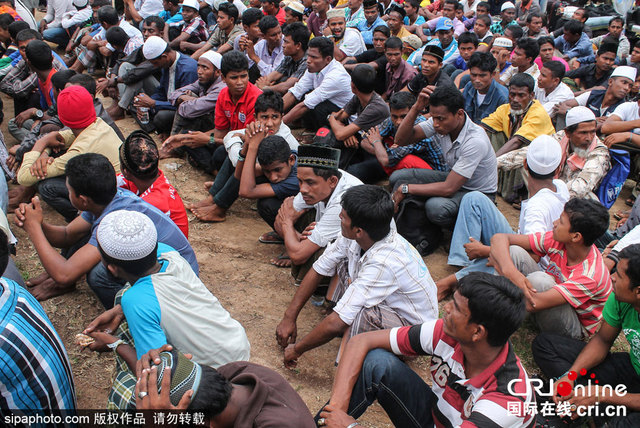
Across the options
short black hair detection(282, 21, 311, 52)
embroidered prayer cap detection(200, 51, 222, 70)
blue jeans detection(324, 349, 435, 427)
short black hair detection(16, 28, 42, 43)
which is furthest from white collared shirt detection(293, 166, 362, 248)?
short black hair detection(16, 28, 42, 43)

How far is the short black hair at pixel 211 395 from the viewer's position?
187 cm

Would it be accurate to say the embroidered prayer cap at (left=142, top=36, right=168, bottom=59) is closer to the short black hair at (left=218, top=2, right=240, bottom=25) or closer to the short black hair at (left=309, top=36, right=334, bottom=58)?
the short black hair at (left=309, top=36, right=334, bottom=58)

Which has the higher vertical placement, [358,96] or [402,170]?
[358,96]

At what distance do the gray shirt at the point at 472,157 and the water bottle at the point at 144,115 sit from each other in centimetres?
374

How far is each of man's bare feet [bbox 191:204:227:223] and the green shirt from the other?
11.3ft

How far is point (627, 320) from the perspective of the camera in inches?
115

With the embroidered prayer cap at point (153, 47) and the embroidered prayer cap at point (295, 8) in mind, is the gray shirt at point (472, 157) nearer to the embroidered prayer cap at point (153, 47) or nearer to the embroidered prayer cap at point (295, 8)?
the embroidered prayer cap at point (153, 47)

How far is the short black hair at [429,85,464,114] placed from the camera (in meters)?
4.41

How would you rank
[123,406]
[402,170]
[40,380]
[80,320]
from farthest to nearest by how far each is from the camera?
1. [402,170]
2. [80,320]
3. [40,380]
4. [123,406]

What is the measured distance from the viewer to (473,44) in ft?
25.1

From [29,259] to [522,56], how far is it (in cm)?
615

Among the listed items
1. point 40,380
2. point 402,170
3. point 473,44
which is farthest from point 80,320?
point 473,44

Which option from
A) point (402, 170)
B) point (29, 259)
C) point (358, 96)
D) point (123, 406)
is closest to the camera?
point (123, 406)

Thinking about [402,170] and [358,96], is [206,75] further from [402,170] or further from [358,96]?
[402,170]
